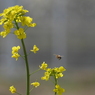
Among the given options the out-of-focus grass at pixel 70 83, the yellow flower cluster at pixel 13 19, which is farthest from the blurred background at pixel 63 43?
the yellow flower cluster at pixel 13 19

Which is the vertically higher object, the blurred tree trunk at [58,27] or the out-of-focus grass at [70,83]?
the blurred tree trunk at [58,27]

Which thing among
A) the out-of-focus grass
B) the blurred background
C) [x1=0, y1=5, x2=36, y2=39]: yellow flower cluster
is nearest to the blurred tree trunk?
the blurred background

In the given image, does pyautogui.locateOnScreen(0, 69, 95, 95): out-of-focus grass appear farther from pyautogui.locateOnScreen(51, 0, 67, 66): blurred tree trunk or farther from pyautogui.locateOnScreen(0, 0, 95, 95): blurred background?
pyautogui.locateOnScreen(51, 0, 67, 66): blurred tree trunk

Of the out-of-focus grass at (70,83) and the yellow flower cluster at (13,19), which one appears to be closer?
the yellow flower cluster at (13,19)

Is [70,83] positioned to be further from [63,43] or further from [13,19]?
[13,19]

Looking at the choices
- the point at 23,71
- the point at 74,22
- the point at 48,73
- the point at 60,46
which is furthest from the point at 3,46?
the point at 48,73

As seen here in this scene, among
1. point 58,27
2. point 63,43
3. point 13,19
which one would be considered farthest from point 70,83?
point 13,19

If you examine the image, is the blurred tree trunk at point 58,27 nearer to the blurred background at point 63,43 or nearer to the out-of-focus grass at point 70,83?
the blurred background at point 63,43

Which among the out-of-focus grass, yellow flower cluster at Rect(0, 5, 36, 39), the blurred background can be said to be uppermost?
the blurred background
